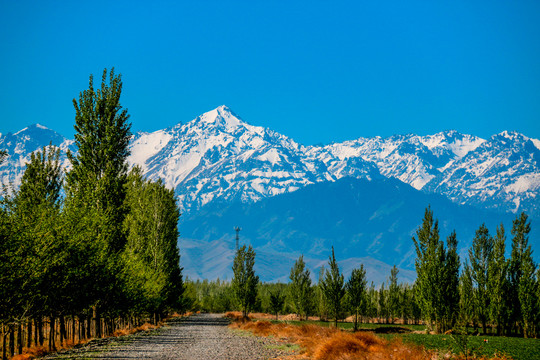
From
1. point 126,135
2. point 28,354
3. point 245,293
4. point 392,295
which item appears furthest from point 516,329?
point 28,354

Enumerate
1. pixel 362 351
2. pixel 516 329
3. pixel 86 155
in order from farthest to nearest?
1. pixel 516 329
2. pixel 86 155
3. pixel 362 351

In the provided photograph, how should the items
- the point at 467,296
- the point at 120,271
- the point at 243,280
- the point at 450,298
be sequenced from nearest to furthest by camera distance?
the point at 120,271 → the point at 450,298 → the point at 467,296 → the point at 243,280

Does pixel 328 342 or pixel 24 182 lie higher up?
pixel 24 182

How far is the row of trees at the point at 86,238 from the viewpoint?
2142cm

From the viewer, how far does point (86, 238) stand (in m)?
27.9

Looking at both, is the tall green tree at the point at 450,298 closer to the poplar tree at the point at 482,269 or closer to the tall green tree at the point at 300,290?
the poplar tree at the point at 482,269

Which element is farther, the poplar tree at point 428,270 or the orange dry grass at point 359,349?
the poplar tree at point 428,270

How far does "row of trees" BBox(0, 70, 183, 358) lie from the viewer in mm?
21422

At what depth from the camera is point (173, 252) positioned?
7175 centimetres

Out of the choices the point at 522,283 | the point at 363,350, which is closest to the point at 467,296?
the point at 522,283

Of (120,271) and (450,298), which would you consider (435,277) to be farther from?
(120,271)

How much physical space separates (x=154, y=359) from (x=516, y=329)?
55.3 metres

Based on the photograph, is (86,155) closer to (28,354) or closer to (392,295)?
(28,354)

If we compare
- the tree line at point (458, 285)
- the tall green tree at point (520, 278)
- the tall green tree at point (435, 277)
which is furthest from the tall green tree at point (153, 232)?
the tall green tree at point (520, 278)
